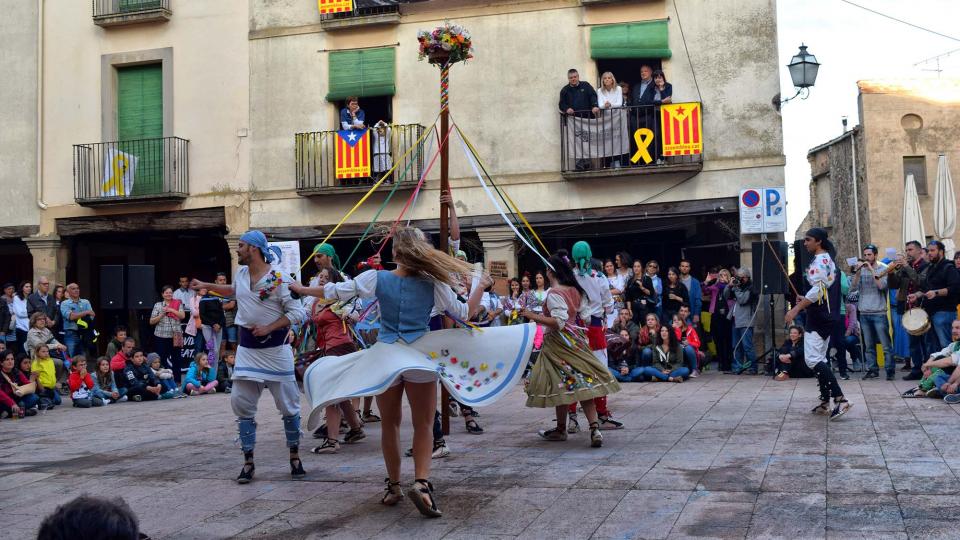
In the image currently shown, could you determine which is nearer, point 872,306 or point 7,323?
point 872,306

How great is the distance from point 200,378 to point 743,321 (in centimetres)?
928

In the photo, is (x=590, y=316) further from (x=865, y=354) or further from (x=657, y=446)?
(x=865, y=354)

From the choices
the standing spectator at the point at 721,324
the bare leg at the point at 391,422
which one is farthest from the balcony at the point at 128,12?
the bare leg at the point at 391,422

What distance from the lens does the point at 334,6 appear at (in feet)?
67.0

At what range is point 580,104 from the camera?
1898cm

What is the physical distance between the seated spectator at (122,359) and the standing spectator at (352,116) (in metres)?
6.52

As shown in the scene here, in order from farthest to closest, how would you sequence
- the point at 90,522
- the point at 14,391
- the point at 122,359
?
the point at 122,359 → the point at 14,391 → the point at 90,522

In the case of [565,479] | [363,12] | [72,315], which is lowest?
[565,479]

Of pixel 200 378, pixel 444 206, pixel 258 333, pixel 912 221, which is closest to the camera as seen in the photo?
pixel 258 333

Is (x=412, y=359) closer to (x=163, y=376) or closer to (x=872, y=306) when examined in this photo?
(x=163, y=376)

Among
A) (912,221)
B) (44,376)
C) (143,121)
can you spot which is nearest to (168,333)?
(44,376)

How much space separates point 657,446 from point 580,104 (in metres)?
11.4

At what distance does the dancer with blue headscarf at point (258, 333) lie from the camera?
7.50m

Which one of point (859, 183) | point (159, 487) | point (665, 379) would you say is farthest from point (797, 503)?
point (859, 183)
